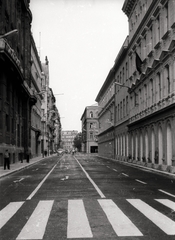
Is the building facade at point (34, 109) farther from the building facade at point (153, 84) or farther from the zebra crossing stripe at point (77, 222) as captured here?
the zebra crossing stripe at point (77, 222)

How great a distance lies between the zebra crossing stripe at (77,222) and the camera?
6992mm

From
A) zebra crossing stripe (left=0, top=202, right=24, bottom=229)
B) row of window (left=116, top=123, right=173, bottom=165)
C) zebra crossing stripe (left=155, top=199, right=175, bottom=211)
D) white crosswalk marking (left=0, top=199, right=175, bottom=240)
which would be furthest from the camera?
row of window (left=116, top=123, right=173, bottom=165)

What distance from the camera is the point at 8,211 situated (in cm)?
996

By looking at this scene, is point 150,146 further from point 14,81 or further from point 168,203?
point 168,203

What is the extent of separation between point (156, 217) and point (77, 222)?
205 centimetres

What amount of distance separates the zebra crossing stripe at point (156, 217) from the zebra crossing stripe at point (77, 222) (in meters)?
1.59

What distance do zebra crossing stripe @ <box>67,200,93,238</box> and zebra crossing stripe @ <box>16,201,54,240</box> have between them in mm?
583

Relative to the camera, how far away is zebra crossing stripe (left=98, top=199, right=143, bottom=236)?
7.12 m

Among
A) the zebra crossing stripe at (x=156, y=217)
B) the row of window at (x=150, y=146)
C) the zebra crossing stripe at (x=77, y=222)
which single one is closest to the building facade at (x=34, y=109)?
the row of window at (x=150, y=146)

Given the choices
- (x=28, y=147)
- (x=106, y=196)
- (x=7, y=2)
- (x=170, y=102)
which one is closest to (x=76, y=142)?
(x=28, y=147)

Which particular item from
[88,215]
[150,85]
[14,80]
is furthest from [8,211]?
[14,80]

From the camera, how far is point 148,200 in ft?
38.5

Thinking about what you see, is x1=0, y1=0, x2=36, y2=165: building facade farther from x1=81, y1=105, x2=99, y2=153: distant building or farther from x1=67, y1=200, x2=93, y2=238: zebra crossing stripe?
x1=81, y1=105, x2=99, y2=153: distant building

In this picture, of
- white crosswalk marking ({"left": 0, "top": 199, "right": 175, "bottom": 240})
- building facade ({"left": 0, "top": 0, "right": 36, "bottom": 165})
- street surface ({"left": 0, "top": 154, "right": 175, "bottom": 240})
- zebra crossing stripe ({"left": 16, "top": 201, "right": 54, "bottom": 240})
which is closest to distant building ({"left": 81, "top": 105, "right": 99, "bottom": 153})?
building facade ({"left": 0, "top": 0, "right": 36, "bottom": 165})
